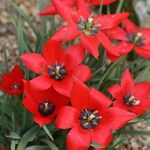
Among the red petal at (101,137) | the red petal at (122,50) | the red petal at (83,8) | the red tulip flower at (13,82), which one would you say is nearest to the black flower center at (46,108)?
the red tulip flower at (13,82)

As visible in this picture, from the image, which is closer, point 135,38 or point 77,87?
point 77,87

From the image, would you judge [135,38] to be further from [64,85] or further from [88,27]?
[64,85]

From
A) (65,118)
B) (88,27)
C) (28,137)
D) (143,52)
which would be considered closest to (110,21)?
(88,27)

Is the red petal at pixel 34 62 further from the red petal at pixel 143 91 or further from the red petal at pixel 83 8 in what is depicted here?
the red petal at pixel 143 91

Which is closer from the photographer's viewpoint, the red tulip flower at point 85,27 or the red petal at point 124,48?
the red tulip flower at point 85,27

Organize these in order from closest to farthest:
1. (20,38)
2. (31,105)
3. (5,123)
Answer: (31,105) < (5,123) < (20,38)

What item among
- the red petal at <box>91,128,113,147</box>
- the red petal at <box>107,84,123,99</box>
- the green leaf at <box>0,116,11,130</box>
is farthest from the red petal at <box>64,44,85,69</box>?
the green leaf at <box>0,116,11,130</box>
